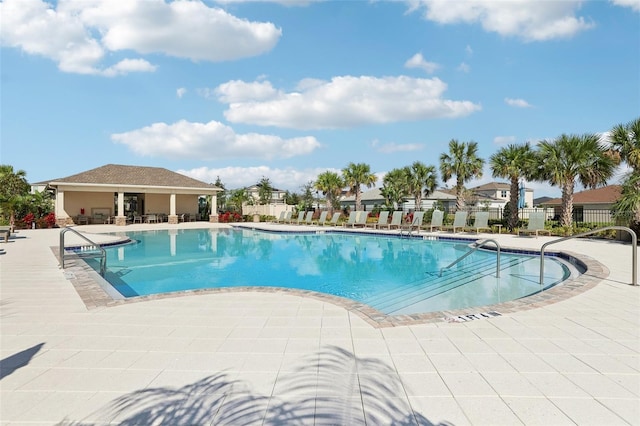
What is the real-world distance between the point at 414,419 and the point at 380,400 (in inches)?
12.0

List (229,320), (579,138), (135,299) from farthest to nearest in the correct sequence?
(579,138), (135,299), (229,320)

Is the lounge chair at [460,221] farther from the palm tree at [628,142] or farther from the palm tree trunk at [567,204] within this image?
the palm tree at [628,142]

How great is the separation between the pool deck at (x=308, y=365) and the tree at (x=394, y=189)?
85.2 ft

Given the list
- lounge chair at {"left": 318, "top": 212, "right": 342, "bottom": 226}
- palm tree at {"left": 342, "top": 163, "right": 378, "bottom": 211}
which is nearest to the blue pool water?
lounge chair at {"left": 318, "top": 212, "right": 342, "bottom": 226}

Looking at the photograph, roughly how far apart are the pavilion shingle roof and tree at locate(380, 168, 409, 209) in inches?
609

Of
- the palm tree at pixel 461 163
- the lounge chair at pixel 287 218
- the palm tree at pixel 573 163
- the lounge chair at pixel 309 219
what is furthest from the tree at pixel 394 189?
the palm tree at pixel 573 163

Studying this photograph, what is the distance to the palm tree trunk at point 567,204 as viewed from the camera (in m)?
16.4

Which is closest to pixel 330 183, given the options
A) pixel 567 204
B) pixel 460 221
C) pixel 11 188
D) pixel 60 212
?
pixel 460 221

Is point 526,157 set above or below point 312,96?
below

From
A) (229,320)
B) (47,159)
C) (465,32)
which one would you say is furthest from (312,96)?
(229,320)

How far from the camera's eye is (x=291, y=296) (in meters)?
5.85

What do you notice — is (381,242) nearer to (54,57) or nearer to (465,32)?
(465,32)

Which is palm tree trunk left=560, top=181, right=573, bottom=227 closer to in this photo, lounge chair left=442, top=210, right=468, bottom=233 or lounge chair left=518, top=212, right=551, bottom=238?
lounge chair left=518, top=212, right=551, bottom=238

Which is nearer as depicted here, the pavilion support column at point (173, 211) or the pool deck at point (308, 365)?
the pool deck at point (308, 365)
